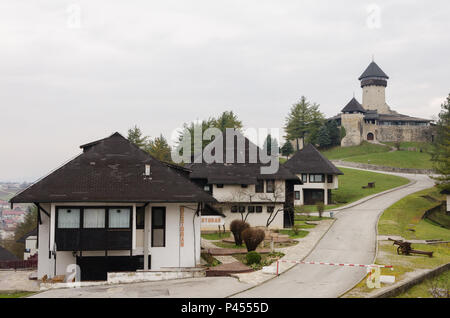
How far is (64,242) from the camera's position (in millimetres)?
23406

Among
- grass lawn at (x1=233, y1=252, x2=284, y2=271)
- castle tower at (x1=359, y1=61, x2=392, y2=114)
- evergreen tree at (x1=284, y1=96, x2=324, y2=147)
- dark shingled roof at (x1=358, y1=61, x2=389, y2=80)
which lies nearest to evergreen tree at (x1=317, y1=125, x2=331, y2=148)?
evergreen tree at (x1=284, y1=96, x2=324, y2=147)

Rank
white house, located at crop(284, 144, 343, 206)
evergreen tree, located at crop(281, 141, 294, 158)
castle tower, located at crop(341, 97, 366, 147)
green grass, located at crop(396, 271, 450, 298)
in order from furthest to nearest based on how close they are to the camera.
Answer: castle tower, located at crop(341, 97, 366, 147) < evergreen tree, located at crop(281, 141, 294, 158) < white house, located at crop(284, 144, 343, 206) < green grass, located at crop(396, 271, 450, 298)

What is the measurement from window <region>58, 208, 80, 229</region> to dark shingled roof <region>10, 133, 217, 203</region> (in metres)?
0.87

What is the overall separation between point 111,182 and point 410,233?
27278mm

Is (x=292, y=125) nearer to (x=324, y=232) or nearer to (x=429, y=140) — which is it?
(x=429, y=140)

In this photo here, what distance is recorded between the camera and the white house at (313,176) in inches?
2454

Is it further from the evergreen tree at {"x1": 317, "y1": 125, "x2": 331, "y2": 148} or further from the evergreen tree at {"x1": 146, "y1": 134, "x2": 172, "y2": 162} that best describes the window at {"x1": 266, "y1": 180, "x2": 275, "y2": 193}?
the evergreen tree at {"x1": 317, "y1": 125, "x2": 331, "y2": 148}

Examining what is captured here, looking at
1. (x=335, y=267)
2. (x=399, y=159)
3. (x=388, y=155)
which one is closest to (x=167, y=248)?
(x=335, y=267)

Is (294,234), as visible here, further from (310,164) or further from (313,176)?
(310,164)

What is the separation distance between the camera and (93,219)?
23.9 m

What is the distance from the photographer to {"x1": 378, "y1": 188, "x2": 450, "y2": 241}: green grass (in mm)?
38594
